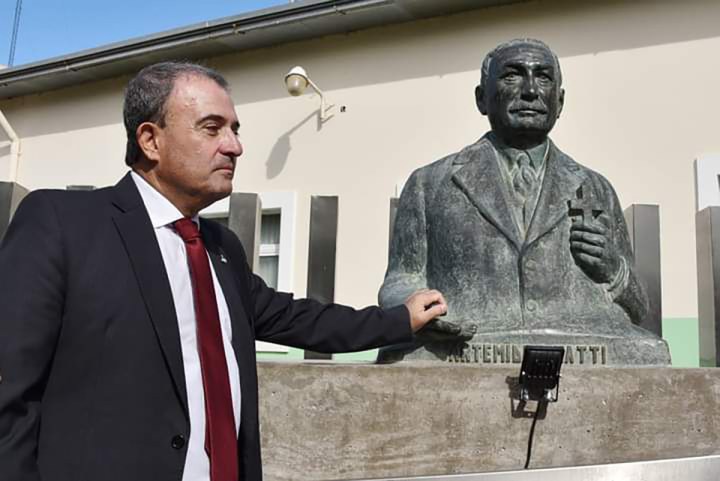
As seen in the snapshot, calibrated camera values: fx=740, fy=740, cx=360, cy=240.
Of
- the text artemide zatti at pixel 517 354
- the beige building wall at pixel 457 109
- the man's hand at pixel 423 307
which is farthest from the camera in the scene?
the beige building wall at pixel 457 109

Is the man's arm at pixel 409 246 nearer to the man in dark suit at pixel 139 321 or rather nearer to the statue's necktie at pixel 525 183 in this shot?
the statue's necktie at pixel 525 183

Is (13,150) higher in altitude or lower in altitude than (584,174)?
higher

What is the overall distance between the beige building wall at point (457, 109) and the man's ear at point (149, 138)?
235 inches

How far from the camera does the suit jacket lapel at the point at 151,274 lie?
1.53 m

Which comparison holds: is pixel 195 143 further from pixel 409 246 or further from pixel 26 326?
pixel 409 246

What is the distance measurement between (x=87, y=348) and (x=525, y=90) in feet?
7.99

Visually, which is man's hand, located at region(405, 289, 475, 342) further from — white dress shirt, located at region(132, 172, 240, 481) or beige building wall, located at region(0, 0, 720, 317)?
beige building wall, located at region(0, 0, 720, 317)

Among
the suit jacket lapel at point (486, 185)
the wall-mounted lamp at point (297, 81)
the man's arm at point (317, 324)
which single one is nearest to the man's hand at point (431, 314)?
the man's arm at point (317, 324)

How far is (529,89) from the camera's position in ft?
11.0

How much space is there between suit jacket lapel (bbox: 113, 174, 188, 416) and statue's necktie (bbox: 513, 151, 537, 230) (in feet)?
6.63

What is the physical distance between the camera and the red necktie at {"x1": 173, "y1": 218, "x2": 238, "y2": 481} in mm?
1537

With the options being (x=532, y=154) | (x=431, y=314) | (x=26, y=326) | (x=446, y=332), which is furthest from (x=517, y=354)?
(x=26, y=326)

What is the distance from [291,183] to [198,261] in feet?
22.2

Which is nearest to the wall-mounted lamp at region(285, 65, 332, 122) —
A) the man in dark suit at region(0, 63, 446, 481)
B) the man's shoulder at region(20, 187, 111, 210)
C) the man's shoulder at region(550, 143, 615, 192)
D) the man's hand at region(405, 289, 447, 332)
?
the man's shoulder at region(550, 143, 615, 192)
